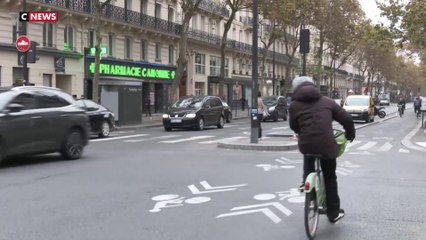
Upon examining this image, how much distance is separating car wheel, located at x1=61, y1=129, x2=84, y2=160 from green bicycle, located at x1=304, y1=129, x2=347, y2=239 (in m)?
7.47

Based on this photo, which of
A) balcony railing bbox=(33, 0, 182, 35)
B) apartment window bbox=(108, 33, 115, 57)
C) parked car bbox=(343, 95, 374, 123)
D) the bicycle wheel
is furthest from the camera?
apartment window bbox=(108, 33, 115, 57)

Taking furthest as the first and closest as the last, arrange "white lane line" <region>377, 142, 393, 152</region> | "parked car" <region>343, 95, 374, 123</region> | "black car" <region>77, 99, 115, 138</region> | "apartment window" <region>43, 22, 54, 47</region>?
"parked car" <region>343, 95, 374, 123</region>, "apartment window" <region>43, 22, 54, 47</region>, "black car" <region>77, 99, 115, 138</region>, "white lane line" <region>377, 142, 393, 152</region>

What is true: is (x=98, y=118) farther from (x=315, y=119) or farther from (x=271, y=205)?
(x=315, y=119)

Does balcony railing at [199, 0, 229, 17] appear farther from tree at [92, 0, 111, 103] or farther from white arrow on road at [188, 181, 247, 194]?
white arrow on road at [188, 181, 247, 194]

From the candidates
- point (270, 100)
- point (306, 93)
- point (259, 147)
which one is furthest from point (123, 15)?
point (306, 93)

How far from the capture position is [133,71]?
38.4 m

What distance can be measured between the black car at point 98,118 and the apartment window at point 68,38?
41.8 ft

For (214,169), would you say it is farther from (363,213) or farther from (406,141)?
(406,141)

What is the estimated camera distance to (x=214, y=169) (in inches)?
440

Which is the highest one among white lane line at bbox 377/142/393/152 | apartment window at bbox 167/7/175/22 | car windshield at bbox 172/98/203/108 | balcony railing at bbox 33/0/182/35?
apartment window at bbox 167/7/175/22

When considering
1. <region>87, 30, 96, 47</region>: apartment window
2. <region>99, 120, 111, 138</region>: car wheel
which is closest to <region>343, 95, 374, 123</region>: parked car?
<region>87, 30, 96, 47</region>: apartment window

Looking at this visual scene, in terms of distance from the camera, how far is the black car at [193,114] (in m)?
24.5

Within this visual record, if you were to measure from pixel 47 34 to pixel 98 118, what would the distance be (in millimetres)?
12489

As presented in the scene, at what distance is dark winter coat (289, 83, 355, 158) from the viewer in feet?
19.1
